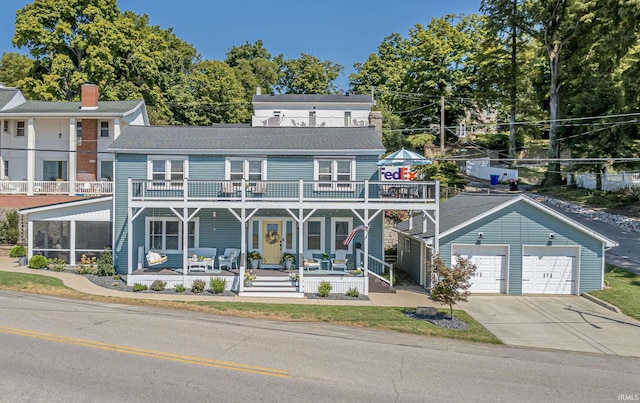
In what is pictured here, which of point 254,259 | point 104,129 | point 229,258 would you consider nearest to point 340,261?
point 254,259

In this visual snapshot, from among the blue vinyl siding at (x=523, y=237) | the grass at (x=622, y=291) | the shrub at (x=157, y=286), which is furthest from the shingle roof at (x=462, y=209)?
the shrub at (x=157, y=286)

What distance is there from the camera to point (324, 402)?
781 centimetres

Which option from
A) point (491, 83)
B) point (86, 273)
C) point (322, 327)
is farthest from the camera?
point (491, 83)

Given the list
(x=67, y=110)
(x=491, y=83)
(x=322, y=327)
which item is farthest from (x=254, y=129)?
(x=491, y=83)

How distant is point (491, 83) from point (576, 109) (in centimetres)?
1291

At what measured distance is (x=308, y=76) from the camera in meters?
62.8

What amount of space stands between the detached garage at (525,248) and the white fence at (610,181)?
1548 cm

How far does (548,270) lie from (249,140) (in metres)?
14.4

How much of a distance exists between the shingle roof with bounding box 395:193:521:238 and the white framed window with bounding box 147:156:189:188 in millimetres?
11268

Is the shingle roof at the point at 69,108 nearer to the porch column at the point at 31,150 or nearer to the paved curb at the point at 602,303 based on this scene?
the porch column at the point at 31,150

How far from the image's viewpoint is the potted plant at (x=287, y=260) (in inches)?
807

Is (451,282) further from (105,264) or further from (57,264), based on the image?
(57,264)

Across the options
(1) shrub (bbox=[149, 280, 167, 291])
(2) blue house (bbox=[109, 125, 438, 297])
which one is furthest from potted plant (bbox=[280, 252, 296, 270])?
(1) shrub (bbox=[149, 280, 167, 291])

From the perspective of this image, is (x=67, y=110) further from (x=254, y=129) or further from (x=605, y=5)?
(x=605, y=5)
